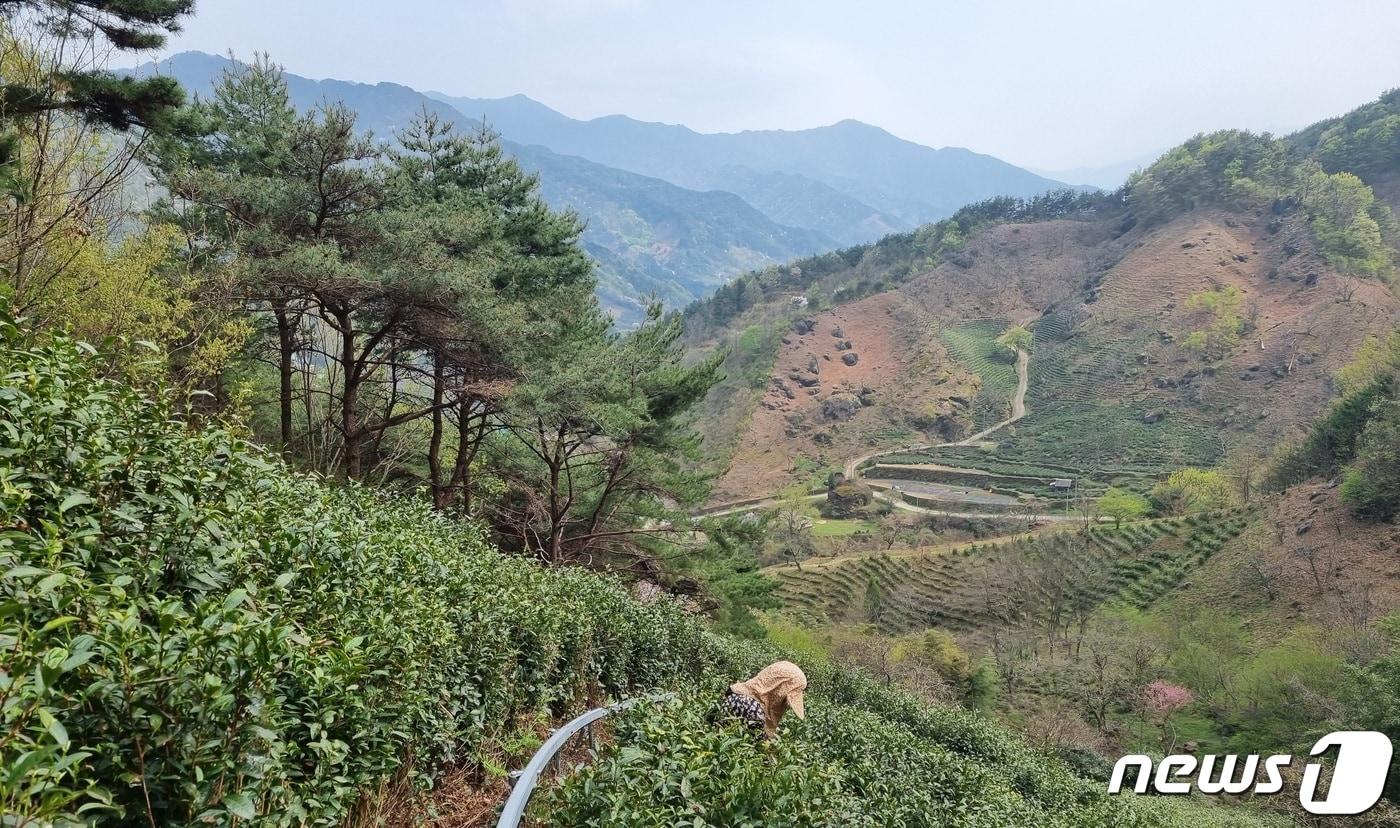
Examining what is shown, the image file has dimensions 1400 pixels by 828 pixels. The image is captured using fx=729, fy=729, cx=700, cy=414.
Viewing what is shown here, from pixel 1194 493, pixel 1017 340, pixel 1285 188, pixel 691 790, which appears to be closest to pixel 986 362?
pixel 1017 340

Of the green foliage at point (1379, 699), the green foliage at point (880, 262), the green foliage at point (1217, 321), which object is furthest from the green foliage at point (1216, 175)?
the green foliage at point (1379, 699)

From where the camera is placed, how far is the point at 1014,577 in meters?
38.8

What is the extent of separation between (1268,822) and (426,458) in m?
21.4

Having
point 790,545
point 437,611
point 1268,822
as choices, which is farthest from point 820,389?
point 437,611

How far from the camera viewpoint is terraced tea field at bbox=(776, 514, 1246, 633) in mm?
37531

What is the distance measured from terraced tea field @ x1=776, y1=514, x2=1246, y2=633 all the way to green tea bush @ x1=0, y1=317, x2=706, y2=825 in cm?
3459

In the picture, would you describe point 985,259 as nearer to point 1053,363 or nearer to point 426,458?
point 1053,363

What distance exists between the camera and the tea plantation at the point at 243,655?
6.07ft

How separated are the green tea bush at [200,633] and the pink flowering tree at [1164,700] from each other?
95.7ft

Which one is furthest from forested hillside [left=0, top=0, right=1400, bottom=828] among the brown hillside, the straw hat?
the brown hillside

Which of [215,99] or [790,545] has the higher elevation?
[215,99]

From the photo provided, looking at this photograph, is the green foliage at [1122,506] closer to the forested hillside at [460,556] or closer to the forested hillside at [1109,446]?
the forested hillside at [1109,446]

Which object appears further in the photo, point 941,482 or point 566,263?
point 941,482

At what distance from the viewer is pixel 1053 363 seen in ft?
261
